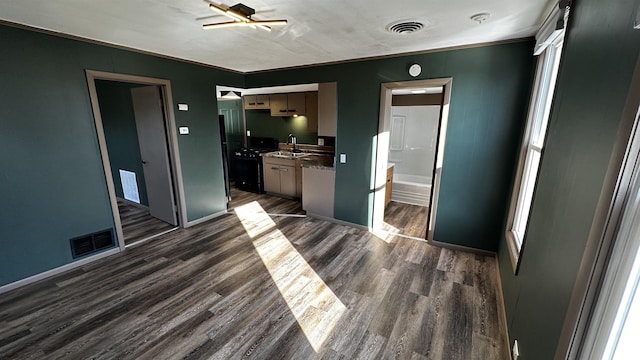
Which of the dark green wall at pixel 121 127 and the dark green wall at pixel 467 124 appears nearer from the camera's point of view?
the dark green wall at pixel 467 124

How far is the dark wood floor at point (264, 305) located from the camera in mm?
1806

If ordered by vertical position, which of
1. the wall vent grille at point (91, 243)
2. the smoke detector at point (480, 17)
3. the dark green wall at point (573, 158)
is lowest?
the wall vent grille at point (91, 243)

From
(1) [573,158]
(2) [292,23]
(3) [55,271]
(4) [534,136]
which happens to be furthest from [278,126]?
(1) [573,158]

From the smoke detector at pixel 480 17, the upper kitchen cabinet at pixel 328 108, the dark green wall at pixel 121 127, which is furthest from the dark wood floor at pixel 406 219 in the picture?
the dark green wall at pixel 121 127

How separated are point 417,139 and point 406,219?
2637 mm

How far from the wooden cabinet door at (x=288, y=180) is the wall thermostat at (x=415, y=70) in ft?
9.03

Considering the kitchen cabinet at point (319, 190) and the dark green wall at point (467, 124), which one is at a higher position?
the dark green wall at point (467, 124)

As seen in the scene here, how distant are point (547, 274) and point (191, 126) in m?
4.10

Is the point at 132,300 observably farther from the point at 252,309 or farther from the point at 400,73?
the point at 400,73

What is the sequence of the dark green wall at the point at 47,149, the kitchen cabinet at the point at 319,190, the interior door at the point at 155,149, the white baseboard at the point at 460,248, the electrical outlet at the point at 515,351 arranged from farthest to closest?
the kitchen cabinet at the point at 319,190 < the interior door at the point at 155,149 < the white baseboard at the point at 460,248 < the dark green wall at the point at 47,149 < the electrical outlet at the point at 515,351

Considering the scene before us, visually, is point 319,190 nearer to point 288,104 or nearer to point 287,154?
point 287,154

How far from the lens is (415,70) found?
118 inches

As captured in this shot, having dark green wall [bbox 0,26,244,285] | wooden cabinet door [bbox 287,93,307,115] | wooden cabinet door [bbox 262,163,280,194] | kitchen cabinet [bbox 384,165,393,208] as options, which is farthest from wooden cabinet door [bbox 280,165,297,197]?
dark green wall [bbox 0,26,244,285]

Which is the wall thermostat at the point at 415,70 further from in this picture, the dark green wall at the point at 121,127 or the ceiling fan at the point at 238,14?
the dark green wall at the point at 121,127
